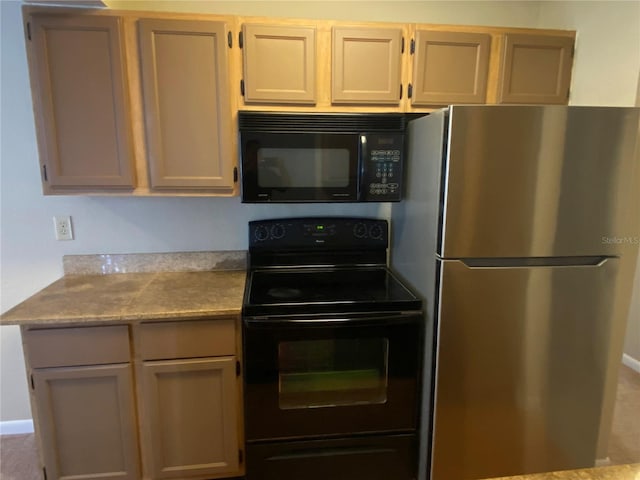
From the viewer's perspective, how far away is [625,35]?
1668 mm

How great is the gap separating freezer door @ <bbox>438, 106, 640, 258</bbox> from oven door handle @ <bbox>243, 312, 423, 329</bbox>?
0.34 meters

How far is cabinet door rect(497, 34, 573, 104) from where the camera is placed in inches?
71.2

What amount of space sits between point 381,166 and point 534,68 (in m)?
0.90

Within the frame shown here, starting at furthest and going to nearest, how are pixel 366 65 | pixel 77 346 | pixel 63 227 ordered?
pixel 63 227, pixel 366 65, pixel 77 346

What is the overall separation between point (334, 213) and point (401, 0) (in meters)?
1.20

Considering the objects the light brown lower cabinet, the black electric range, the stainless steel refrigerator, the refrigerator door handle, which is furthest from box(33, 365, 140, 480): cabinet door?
the refrigerator door handle

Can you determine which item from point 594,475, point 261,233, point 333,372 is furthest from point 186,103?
point 594,475

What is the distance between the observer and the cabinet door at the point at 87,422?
155 centimetres

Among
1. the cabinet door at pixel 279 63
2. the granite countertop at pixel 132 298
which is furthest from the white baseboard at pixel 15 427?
the cabinet door at pixel 279 63

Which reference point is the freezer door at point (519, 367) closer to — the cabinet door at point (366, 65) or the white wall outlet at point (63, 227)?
the cabinet door at point (366, 65)

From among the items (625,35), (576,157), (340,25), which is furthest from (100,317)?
(625,35)

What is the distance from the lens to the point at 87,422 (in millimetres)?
1596

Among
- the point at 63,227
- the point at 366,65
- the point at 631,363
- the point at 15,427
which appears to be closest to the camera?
the point at 366,65

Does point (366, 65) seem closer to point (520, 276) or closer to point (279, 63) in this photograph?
point (279, 63)
